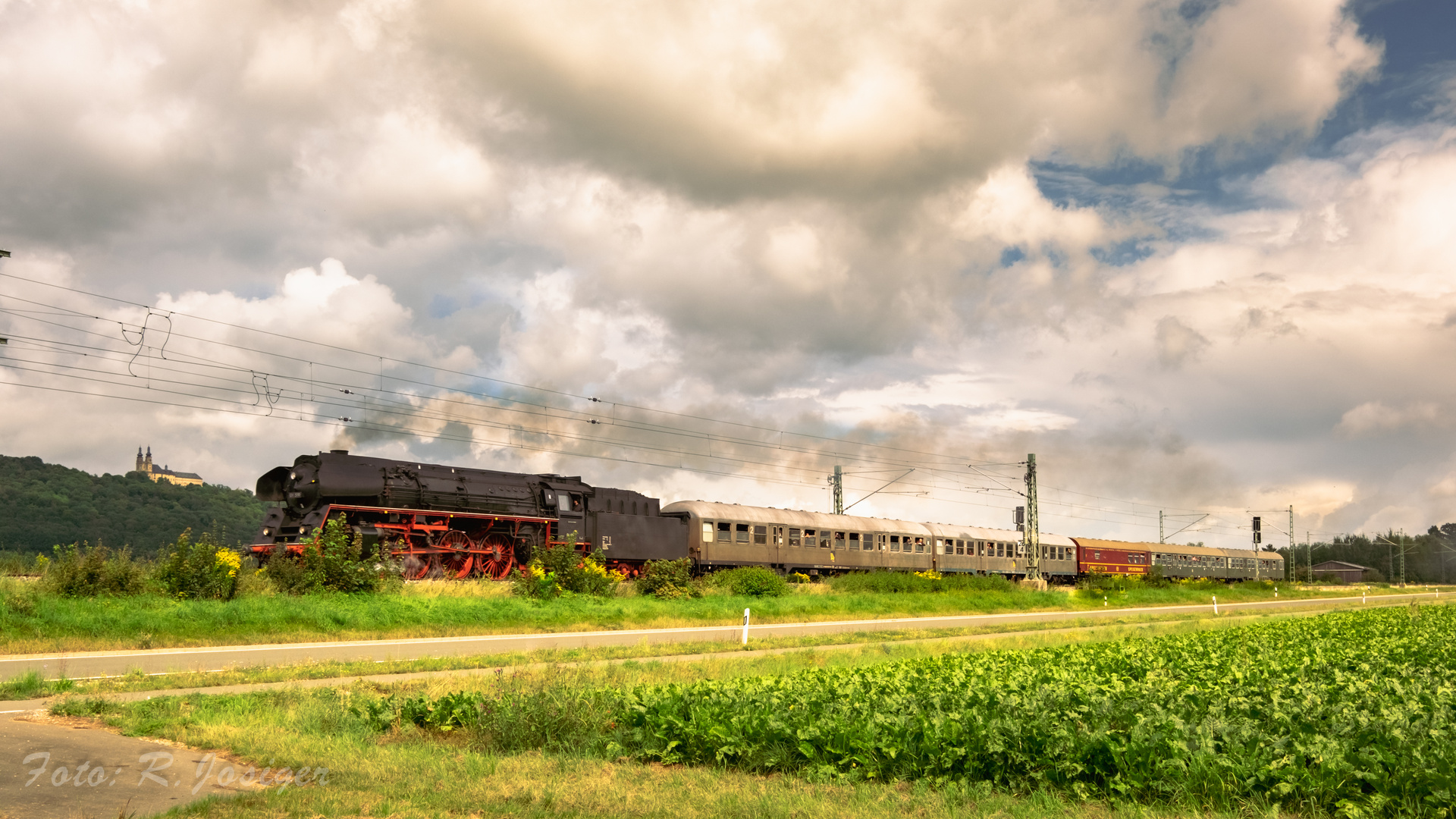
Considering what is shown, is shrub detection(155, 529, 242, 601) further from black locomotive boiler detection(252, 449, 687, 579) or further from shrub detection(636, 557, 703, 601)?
shrub detection(636, 557, 703, 601)

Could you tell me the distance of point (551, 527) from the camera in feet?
125

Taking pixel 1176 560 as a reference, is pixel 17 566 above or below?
above

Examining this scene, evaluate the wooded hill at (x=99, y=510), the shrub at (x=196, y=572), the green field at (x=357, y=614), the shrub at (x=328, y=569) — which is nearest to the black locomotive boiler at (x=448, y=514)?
the shrub at (x=328, y=569)

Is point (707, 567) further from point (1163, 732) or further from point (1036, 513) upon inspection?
point (1163, 732)

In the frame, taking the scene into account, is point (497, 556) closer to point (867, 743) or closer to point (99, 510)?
point (867, 743)

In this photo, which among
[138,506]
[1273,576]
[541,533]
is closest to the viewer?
[541,533]

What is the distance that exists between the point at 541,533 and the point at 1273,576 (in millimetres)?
83006

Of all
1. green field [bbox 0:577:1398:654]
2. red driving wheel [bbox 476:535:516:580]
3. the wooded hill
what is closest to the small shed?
green field [bbox 0:577:1398:654]

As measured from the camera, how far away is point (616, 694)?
36.9ft

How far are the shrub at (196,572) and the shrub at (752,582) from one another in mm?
19812

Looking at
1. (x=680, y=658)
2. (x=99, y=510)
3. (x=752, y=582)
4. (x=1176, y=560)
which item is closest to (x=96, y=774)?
(x=680, y=658)

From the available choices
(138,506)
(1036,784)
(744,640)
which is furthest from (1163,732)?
(138,506)

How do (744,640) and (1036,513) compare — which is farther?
(1036,513)

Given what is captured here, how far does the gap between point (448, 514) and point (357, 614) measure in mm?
10176
